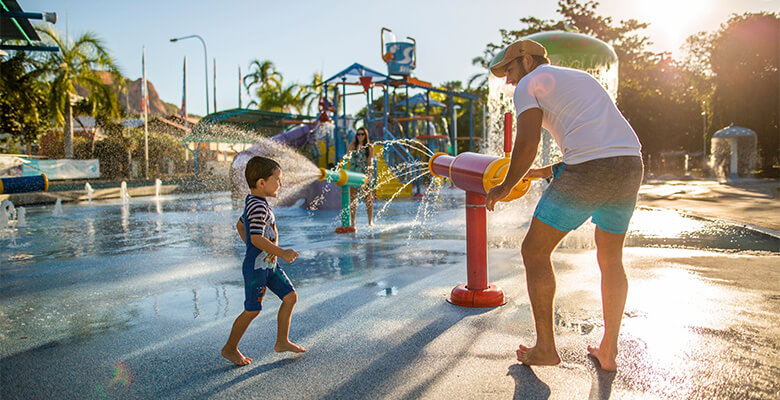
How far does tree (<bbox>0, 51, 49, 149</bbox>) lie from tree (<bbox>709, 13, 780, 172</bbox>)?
34532mm

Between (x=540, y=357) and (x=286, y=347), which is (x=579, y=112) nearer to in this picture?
(x=540, y=357)

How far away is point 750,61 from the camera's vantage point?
30.6 metres

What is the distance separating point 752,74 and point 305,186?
28.0 m

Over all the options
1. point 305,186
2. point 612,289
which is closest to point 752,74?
point 305,186

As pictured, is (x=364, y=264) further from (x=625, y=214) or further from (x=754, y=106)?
(x=754, y=106)

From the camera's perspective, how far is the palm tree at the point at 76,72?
24703 millimetres

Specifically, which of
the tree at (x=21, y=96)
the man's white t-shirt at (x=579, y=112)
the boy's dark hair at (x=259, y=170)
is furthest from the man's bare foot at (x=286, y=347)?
the tree at (x=21, y=96)

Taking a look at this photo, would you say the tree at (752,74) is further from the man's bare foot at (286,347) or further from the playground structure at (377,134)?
the man's bare foot at (286,347)

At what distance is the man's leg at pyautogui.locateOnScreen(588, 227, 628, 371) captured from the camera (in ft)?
9.64

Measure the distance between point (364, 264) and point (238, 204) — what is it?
11.0 meters

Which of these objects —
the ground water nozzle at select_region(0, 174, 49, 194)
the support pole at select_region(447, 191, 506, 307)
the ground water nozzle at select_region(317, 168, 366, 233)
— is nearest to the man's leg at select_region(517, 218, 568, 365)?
the support pole at select_region(447, 191, 506, 307)

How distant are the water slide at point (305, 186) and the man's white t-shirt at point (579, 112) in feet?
33.2

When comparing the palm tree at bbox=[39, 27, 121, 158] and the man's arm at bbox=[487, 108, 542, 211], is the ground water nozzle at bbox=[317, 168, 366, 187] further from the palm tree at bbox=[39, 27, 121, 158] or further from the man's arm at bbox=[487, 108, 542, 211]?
the palm tree at bbox=[39, 27, 121, 158]

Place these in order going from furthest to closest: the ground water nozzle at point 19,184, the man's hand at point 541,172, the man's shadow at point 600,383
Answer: the ground water nozzle at point 19,184 < the man's hand at point 541,172 < the man's shadow at point 600,383
